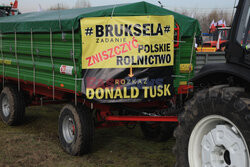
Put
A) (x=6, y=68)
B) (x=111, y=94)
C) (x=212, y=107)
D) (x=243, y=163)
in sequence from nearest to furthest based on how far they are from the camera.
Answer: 1. (x=243, y=163)
2. (x=212, y=107)
3. (x=111, y=94)
4. (x=6, y=68)

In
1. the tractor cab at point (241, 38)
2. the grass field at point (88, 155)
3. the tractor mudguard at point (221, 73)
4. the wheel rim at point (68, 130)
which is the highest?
the tractor cab at point (241, 38)

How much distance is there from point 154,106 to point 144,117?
69 centimetres

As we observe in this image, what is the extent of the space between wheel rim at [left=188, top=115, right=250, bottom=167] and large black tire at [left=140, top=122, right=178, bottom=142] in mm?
2491

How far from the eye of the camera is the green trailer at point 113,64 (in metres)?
4.79

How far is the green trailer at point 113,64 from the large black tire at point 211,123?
1324 mm

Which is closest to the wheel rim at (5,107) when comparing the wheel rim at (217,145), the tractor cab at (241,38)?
the wheel rim at (217,145)

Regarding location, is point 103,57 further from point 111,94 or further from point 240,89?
point 240,89

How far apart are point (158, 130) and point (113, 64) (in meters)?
1.87

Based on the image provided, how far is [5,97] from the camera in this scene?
23.9 feet

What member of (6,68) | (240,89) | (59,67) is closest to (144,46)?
(59,67)

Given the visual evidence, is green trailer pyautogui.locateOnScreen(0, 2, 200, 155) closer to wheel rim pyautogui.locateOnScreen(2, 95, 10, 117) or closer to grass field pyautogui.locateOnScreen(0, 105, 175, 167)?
grass field pyautogui.locateOnScreen(0, 105, 175, 167)

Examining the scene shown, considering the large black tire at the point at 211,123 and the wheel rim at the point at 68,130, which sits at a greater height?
the large black tire at the point at 211,123

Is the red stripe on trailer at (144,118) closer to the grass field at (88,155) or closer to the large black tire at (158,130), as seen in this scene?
the grass field at (88,155)

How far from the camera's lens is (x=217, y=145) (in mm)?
3102
